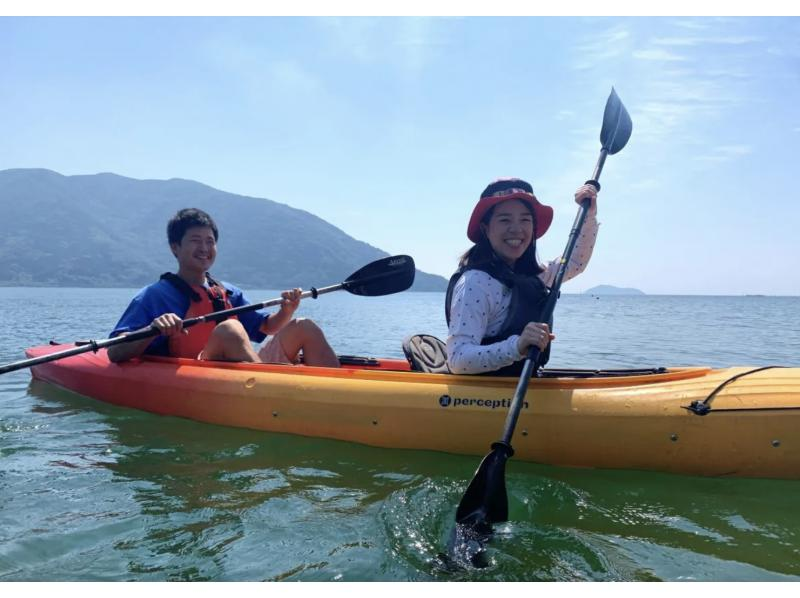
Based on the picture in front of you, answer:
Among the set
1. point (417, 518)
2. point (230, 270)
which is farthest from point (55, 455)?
point (230, 270)

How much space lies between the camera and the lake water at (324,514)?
7.80 ft

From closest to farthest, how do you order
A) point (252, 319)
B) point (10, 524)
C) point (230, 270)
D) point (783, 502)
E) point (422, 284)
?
point (10, 524) → point (783, 502) → point (252, 319) → point (230, 270) → point (422, 284)

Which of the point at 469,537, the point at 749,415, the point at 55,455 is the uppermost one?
the point at 749,415

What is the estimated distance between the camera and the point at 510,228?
3.71 meters

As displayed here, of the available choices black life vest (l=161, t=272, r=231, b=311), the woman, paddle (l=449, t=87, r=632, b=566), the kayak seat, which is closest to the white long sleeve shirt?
the woman

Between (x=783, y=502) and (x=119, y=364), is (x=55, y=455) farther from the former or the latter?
(x=783, y=502)

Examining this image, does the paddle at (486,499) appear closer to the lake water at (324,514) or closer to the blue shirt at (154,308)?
the lake water at (324,514)

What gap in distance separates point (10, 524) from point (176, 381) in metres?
1.98

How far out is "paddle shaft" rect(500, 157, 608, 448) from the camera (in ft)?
10.2

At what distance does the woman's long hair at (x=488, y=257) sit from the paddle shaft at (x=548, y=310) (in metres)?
0.20

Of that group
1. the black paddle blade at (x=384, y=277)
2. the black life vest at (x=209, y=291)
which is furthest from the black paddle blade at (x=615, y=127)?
the black life vest at (x=209, y=291)

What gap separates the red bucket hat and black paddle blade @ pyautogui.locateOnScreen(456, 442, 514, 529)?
1.65 metres

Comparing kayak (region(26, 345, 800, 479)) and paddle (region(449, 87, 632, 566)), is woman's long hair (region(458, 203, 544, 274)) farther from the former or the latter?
kayak (region(26, 345, 800, 479))

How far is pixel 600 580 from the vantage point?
227 cm
